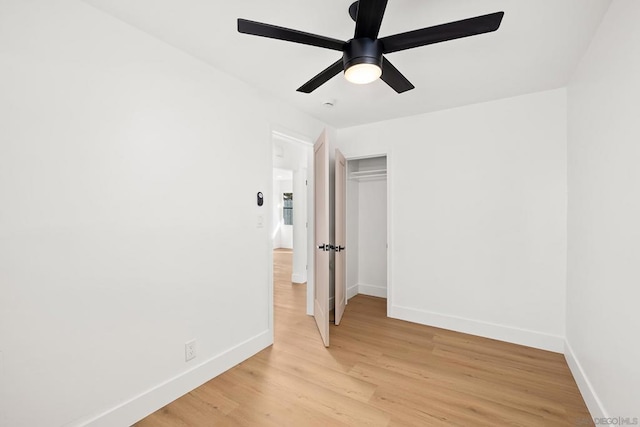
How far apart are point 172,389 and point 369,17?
2.56 meters

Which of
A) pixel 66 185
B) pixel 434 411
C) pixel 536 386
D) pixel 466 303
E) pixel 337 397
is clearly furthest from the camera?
pixel 466 303

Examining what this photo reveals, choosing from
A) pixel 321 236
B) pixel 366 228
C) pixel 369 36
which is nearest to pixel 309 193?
pixel 321 236

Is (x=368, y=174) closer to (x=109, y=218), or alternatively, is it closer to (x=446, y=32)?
(x=446, y=32)

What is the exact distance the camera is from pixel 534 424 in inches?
71.8

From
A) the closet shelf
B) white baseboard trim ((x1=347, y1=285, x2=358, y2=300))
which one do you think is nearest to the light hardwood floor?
white baseboard trim ((x1=347, y1=285, x2=358, y2=300))

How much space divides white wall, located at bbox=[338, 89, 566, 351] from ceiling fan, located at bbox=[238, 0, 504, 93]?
6.47ft

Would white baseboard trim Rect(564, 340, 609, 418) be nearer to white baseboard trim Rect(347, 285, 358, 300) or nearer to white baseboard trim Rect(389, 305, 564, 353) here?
white baseboard trim Rect(389, 305, 564, 353)

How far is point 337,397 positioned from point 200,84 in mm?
2556

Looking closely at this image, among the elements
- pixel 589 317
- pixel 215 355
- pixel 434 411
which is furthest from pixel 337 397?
pixel 589 317

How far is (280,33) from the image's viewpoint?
53.9 inches

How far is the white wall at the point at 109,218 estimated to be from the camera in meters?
1.42

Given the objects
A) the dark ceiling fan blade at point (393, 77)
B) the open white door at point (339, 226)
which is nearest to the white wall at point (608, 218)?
the dark ceiling fan blade at point (393, 77)

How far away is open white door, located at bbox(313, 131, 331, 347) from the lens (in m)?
2.94

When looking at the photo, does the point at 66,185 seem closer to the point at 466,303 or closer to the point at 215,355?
the point at 215,355
